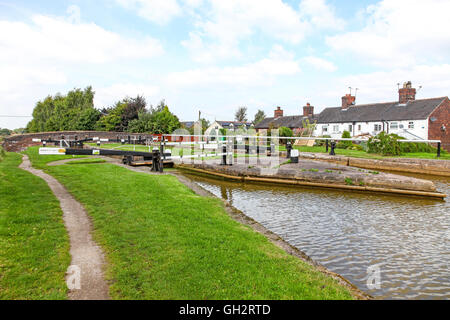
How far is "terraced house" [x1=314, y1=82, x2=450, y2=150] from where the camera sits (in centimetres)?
3294

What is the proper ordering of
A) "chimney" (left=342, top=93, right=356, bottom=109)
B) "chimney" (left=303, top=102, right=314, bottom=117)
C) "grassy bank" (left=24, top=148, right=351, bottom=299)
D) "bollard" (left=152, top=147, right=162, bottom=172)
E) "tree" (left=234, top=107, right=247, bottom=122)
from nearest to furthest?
"grassy bank" (left=24, top=148, right=351, bottom=299), "bollard" (left=152, top=147, right=162, bottom=172), "chimney" (left=342, top=93, right=356, bottom=109), "chimney" (left=303, top=102, right=314, bottom=117), "tree" (left=234, top=107, right=247, bottom=122)

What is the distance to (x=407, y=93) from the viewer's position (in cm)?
3722

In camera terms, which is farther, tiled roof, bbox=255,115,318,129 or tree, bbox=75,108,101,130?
tiled roof, bbox=255,115,318,129

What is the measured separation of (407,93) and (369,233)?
37.3 meters

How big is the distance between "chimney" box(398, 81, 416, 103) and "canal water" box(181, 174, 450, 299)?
1250 inches

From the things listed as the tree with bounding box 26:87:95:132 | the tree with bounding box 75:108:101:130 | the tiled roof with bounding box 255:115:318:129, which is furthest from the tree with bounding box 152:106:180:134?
the tiled roof with bounding box 255:115:318:129

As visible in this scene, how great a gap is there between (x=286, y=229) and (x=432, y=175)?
47.6 ft

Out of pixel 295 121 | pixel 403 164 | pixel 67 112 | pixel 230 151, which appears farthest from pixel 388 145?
pixel 67 112

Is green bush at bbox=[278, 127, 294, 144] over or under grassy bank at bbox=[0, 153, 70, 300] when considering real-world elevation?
over

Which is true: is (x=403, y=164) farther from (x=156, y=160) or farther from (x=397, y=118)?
(x=397, y=118)

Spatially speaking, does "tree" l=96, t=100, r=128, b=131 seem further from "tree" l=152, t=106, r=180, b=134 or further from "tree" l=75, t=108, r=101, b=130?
"tree" l=152, t=106, r=180, b=134

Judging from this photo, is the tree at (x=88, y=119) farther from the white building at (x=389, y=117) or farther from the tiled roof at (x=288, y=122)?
the white building at (x=389, y=117)

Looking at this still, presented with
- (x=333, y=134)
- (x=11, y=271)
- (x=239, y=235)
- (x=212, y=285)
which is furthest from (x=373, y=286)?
(x=333, y=134)
